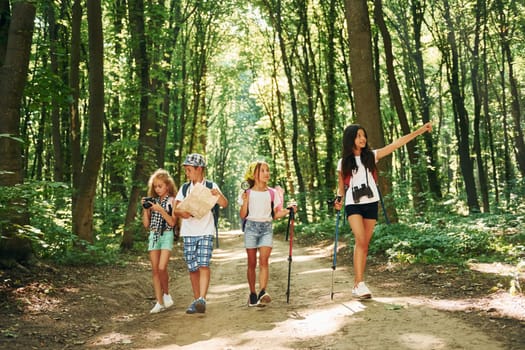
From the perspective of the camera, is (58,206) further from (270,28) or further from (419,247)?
(270,28)

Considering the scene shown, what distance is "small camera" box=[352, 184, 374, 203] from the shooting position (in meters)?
7.20

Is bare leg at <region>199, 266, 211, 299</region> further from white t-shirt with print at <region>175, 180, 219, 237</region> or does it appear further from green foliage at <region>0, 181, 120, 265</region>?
green foliage at <region>0, 181, 120, 265</region>

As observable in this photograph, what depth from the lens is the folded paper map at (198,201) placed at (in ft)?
23.5

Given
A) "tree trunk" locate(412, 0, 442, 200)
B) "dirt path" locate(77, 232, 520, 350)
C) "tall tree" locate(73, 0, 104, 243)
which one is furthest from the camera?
"tree trunk" locate(412, 0, 442, 200)

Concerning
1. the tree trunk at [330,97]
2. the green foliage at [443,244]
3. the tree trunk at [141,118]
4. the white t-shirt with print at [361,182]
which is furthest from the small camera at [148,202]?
the tree trunk at [330,97]

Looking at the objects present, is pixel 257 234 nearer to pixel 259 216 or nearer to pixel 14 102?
pixel 259 216

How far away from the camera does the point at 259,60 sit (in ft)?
116

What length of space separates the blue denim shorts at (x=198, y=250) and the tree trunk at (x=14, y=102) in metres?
3.21

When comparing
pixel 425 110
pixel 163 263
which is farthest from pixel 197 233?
pixel 425 110

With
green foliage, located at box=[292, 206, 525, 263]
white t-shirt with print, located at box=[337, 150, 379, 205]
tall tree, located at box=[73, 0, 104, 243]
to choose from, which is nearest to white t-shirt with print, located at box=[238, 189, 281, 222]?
white t-shirt with print, located at box=[337, 150, 379, 205]

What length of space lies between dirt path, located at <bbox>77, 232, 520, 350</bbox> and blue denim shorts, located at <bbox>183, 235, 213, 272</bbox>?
2.47ft

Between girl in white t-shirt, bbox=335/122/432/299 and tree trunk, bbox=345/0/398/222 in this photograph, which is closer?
girl in white t-shirt, bbox=335/122/432/299

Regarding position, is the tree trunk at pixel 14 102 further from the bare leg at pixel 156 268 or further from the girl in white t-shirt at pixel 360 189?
the girl in white t-shirt at pixel 360 189

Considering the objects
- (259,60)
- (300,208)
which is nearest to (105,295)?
(300,208)
